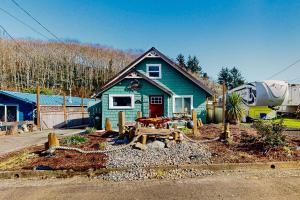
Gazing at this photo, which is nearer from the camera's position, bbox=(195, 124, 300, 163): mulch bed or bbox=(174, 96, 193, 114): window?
bbox=(195, 124, 300, 163): mulch bed

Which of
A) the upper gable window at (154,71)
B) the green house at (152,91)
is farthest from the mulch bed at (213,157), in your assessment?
the upper gable window at (154,71)

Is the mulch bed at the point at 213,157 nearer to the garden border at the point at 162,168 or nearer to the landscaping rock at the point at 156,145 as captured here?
the garden border at the point at 162,168

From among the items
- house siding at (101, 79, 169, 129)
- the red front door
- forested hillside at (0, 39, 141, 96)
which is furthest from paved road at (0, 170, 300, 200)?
forested hillside at (0, 39, 141, 96)

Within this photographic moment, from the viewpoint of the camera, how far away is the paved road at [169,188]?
18.5 ft

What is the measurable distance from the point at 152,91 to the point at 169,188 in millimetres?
12857

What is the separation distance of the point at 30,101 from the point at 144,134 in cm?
1571

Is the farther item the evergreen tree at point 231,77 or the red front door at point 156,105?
the evergreen tree at point 231,77

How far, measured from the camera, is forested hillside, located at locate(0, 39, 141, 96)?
149 feet

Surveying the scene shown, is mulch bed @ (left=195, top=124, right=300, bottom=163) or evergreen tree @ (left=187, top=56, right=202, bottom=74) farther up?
evergreen tree @ (left=187, top=56, right=202, bottom=74)

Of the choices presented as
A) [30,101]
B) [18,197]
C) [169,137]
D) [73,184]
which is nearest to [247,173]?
[169,137]

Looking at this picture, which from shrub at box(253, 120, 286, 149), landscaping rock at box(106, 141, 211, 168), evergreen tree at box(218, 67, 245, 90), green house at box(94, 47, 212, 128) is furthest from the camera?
evergreen tree at box(218, 67, 245, 90)

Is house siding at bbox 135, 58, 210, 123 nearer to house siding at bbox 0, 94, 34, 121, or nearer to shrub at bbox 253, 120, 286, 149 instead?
shrub at bbox 253, 120, 286, 149

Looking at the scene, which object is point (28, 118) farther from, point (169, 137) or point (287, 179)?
point (287, 179)

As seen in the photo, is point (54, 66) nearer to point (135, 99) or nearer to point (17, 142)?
point (135, 99)
